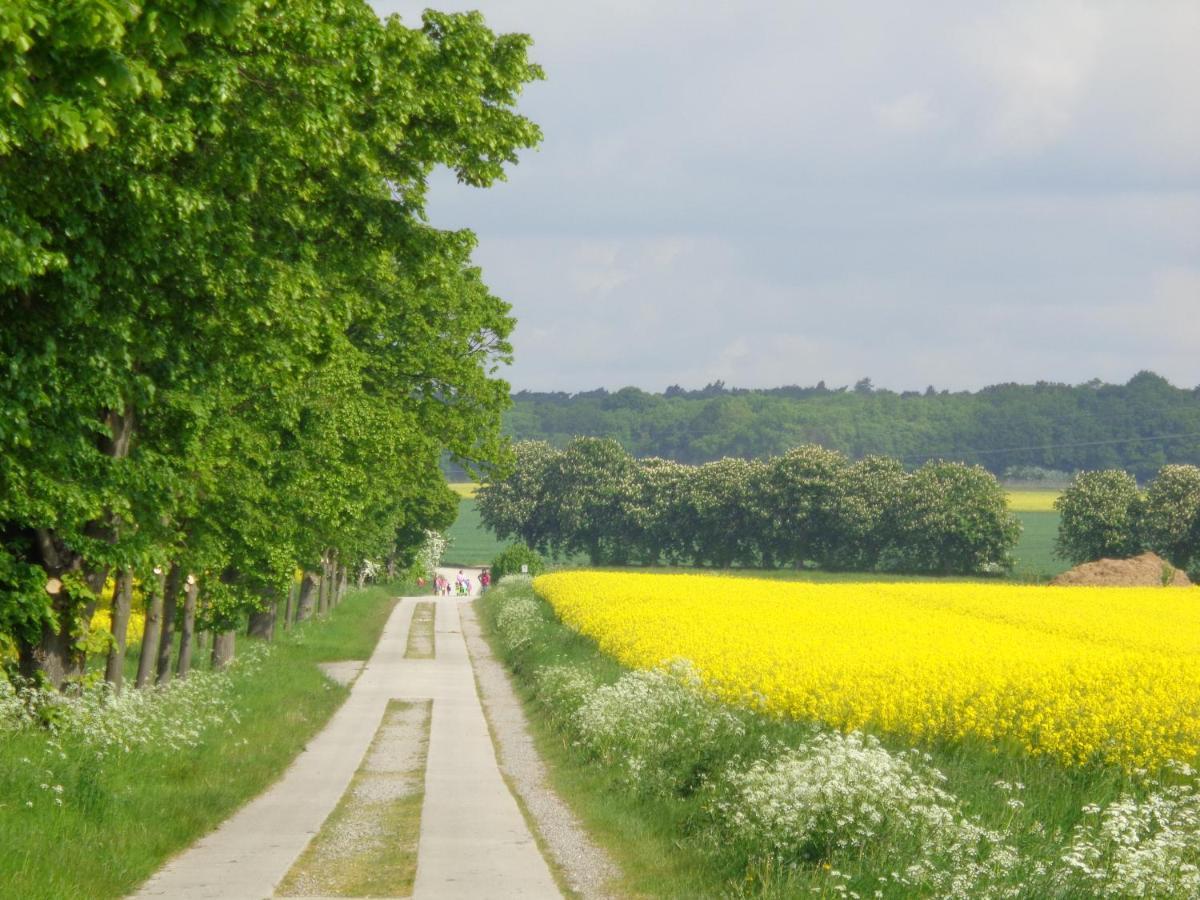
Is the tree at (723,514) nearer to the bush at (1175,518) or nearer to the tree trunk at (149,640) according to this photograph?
the bush at (1175,518)

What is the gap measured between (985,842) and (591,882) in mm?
3295

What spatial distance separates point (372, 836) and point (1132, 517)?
9318 cm

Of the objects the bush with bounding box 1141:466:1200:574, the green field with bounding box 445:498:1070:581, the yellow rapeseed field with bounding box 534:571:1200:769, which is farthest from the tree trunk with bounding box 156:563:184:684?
the bush with bounding box 1141:466:1200:574

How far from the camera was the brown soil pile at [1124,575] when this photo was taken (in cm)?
6662

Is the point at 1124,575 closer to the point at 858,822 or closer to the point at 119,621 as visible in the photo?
the point at 119,621

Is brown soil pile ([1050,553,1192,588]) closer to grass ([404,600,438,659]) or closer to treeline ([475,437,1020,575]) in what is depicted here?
grass ([404,600,438,659])

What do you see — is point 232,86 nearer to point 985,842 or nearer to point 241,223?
point 241,223

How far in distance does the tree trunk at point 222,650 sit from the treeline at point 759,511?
8084cm

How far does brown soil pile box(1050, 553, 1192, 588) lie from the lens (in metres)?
66.6

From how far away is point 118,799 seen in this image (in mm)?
14445

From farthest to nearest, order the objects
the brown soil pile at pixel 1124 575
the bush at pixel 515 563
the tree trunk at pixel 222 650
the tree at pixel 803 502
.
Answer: the tree at pixel 803 502 < the bush at pixel 515 563 < the brown soil pile at pixel 1124 575 < the tree trunk at pixel 222 650

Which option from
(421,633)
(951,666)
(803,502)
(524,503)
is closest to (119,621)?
(951,666)

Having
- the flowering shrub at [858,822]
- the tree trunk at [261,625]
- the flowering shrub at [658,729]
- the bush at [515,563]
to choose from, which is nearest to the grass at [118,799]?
the flowering shrub at [658,729]

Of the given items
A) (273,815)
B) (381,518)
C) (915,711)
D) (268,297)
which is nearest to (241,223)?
(268,297)
